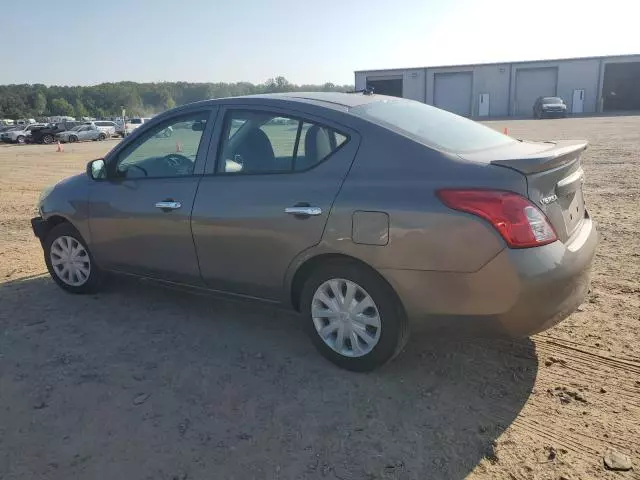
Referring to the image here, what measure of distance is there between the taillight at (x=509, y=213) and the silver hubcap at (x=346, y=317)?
823 mm

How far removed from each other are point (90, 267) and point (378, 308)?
2.96m

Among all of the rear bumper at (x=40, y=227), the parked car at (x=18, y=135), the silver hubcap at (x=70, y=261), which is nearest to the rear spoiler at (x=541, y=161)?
the silver hubcap at (x=70, y=261)

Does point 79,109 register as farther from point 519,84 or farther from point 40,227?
point 40,227

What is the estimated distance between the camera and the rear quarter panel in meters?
2.84

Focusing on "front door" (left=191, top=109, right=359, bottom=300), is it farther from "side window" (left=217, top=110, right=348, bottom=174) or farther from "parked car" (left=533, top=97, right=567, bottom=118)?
"parked car" (left=533, top=97, right=567, bottom=118)

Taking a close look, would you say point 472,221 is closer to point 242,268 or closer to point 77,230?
point 242,268

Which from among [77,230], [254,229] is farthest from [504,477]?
[77,230]

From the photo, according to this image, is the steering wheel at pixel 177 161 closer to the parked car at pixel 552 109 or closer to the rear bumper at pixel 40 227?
Result: the rear bumper at pixel 40 227

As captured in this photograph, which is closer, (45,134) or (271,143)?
(271,143)

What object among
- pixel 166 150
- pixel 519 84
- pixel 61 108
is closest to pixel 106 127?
pixel 519 84

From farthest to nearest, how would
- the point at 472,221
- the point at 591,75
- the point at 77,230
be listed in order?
the point at 591,75
the point at 77,230
the point at 472,221

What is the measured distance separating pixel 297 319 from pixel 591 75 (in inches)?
2272

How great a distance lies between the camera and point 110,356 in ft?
12.4

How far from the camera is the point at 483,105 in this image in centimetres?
5544
